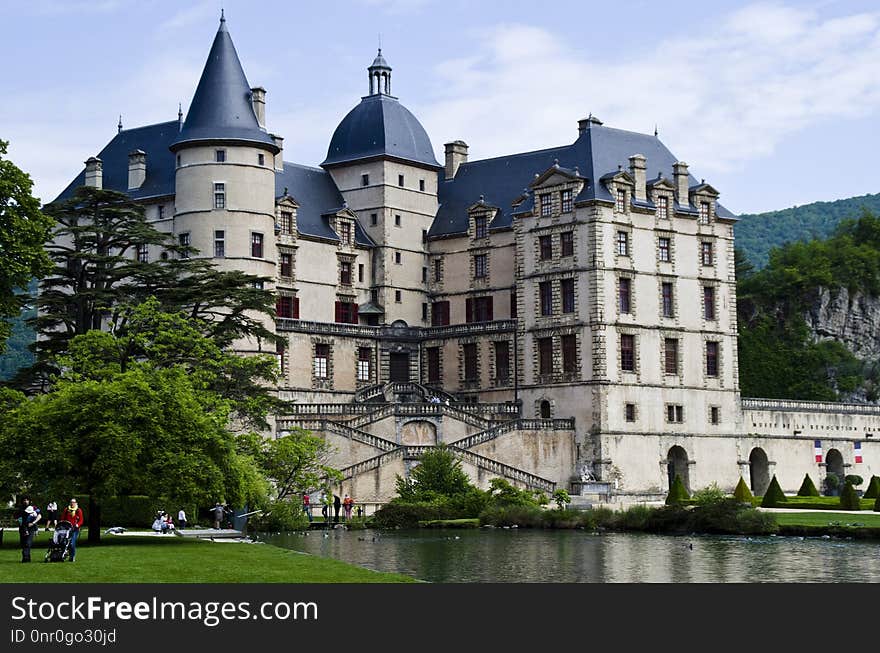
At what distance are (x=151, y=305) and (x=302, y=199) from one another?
27.8m

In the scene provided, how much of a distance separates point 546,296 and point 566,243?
2.66 metres

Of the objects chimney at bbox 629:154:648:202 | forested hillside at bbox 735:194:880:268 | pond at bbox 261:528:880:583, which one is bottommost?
pond at bbox 261:528:880:583

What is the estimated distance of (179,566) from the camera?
104 feet

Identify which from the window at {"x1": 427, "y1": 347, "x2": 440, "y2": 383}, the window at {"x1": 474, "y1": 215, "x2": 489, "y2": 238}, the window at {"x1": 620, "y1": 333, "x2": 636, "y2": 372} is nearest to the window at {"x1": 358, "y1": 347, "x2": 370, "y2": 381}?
the window at {"x1": 427, "y1": 347, "x2": 440, "y2": 383}

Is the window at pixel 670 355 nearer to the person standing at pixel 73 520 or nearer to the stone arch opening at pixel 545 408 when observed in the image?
the stone arch opening at pixel 545 408

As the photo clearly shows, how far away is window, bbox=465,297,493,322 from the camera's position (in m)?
77.8

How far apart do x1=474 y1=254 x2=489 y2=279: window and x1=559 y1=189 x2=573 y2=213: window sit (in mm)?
6515

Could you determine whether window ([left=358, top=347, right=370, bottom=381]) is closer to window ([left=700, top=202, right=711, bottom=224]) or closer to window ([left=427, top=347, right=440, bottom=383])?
window ([left=427, top=347, right=440, bottom=383])

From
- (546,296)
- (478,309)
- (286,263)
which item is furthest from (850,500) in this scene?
(286,263)

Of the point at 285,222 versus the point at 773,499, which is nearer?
the point at 773,499

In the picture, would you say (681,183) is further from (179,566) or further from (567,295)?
(179,566)

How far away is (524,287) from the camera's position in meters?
74.0

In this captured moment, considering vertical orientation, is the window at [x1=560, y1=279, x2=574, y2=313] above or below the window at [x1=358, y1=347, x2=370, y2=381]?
above

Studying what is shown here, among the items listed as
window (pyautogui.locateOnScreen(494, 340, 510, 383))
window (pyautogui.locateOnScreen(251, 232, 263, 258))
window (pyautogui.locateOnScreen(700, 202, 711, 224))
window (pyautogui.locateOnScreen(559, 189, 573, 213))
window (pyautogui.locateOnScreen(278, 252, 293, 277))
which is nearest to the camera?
window (pyautogui.locateOnScreen(251, 232, 263, 258))
